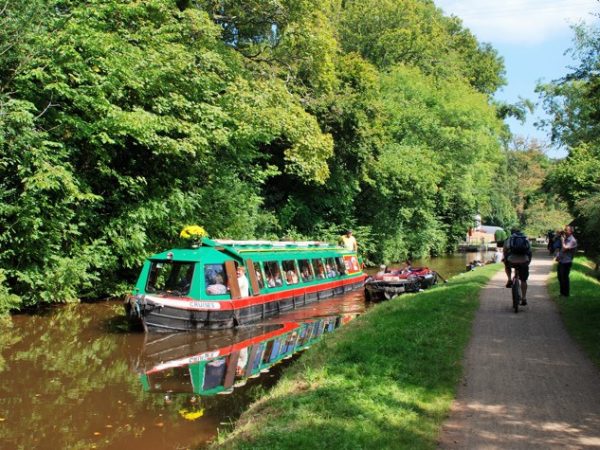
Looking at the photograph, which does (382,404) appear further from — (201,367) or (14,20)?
(14,20)

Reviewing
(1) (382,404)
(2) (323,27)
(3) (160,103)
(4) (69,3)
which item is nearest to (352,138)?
(2) (323,27)

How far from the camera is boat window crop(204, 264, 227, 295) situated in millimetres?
15906

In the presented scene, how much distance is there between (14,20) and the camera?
1455cm

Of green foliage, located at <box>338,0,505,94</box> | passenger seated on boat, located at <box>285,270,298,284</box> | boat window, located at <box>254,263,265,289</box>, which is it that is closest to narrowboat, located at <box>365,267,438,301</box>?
passenger seated on boat, located at <box>285,270,298,284</box>

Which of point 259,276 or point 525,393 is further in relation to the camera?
point 259,276

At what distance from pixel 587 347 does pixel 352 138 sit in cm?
2329

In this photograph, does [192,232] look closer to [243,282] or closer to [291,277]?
[243,282]

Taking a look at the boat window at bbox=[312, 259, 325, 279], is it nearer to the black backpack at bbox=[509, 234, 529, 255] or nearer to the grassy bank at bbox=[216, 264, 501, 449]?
the black backpack at bbox=[509, 234, 529, 255]

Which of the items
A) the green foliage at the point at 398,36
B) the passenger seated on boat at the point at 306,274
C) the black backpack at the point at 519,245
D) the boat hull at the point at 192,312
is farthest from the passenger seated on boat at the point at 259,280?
the green foliage at the point at 398,36

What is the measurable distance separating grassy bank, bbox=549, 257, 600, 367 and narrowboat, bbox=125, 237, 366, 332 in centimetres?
812

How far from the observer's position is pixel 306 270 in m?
22.4

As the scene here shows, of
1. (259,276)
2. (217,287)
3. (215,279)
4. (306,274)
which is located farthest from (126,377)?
(306,274)

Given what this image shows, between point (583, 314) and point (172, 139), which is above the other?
point (172, 139)

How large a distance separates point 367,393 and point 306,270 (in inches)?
608
